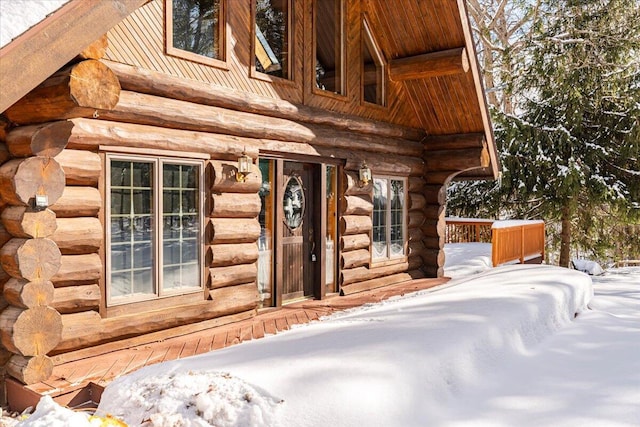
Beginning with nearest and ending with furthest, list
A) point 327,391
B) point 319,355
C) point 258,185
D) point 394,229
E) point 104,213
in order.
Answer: point 327,391 < point 319,355 < point 104,213 < point 258,185 < point 394,229

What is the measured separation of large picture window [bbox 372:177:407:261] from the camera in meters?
9.86

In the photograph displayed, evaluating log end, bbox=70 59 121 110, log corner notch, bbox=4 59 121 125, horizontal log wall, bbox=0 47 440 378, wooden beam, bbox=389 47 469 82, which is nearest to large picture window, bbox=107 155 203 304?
horizontal log wall, bbox=0 47 440 378

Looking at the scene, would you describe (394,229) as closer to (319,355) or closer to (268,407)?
(319,355)

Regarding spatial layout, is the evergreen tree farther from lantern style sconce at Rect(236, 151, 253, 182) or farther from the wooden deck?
lantern style sconce at Rect(236, 151, 253, 182)

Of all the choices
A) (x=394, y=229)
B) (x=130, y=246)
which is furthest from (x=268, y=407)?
(x=394, y=229)

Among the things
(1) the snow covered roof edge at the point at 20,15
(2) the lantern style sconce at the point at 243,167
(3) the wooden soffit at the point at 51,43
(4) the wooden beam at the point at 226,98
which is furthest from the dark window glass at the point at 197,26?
(1) the snow covered roof edge at the point at 20,15

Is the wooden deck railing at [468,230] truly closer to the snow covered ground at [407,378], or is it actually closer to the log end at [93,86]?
the snow covered ground at [407,378]

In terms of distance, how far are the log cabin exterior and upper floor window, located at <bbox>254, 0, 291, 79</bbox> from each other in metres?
0.03

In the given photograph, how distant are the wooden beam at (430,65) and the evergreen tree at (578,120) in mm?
8757

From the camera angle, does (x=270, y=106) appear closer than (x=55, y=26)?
No

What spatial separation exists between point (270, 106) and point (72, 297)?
3606 millimetres

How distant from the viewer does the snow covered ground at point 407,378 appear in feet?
12.2

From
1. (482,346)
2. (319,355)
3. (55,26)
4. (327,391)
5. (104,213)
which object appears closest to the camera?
(55,26)

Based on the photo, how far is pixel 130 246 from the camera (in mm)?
5730
